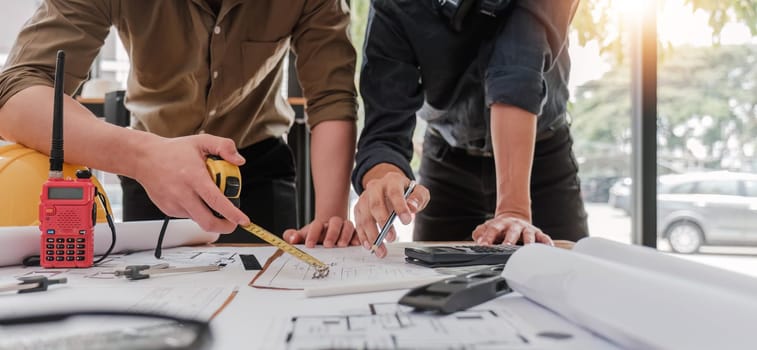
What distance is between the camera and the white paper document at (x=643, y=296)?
354 millimetres

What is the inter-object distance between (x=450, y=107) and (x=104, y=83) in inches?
60.2

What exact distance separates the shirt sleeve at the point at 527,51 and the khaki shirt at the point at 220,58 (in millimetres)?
300

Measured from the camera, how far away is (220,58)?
1.13 metres

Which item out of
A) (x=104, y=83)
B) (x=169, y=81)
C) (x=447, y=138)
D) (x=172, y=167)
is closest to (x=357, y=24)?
(x=104, y=83)

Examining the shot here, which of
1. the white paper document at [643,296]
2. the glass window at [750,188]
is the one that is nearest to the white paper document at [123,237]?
the white paper document at [643,296]

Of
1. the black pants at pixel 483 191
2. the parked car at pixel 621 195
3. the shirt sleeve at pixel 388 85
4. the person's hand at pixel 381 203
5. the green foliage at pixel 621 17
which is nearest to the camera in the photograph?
the person's hand at pixel 381 203

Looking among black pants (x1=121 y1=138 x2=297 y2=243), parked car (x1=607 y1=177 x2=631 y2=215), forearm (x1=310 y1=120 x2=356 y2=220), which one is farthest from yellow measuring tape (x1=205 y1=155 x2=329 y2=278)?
parked car (x1=607 y1=177 x2=631 y2=215)

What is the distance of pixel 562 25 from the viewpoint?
1.16m

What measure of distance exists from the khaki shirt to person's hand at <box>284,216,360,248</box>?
0.24m

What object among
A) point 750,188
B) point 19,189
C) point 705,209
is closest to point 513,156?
point 19,189

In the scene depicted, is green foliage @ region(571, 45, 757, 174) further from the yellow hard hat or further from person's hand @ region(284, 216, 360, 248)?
the yellow hard hat

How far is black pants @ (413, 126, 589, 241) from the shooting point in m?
1.33

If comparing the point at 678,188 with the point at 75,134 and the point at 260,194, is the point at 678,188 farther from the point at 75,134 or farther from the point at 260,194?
the point at 75,134

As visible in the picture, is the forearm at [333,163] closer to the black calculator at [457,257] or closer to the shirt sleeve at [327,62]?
the shirt sleeve at [327,62]
